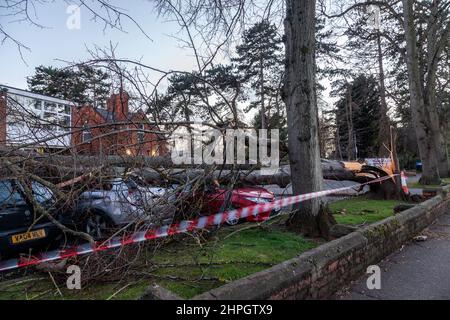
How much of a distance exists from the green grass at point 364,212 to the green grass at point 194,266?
2035mm

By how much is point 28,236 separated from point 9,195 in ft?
2.78

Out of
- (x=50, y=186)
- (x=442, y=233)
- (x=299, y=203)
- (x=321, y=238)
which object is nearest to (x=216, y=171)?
(x=299, y=203)

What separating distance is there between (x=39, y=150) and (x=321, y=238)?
4.61 metres

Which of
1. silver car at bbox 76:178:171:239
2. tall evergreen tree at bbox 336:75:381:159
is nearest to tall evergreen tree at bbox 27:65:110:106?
silver car at bbox 76:178:171:239

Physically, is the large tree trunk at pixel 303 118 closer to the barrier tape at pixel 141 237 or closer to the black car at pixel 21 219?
the barrier tape at pixel 141 237

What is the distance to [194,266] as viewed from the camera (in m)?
4.40

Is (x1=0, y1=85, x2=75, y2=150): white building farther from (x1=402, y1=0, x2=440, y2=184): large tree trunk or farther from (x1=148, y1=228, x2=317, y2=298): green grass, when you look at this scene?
(x1=402, y1=0, x2=440, y2=184): large tree trunk

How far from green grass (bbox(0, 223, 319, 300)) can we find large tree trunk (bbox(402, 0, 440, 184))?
12772mm

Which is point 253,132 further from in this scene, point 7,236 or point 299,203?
point 7,236

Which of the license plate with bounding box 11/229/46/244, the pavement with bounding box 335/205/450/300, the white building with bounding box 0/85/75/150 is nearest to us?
the pavement with bounding box 335/205/450/300

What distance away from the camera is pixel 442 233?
7359mm

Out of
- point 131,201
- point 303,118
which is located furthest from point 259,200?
point 131,201

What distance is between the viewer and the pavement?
4.13 meters

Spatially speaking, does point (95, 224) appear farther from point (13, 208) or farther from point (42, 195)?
point (42, 195)
